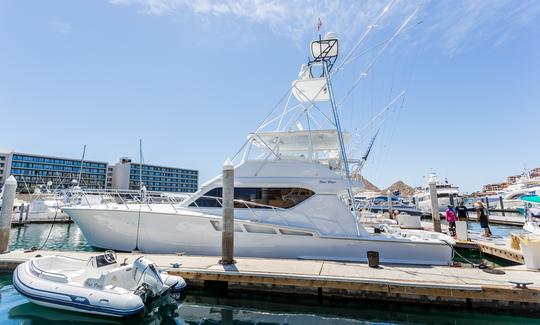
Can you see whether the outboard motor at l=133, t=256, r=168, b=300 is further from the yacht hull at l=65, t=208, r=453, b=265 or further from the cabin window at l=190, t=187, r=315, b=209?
the cabin window at l=190, t=187, r=315, b=209

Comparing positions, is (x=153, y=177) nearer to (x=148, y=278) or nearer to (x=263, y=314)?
(x=148, y=278)

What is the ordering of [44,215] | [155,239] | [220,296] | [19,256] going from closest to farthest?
[220,296] → [19,256] → [155,239] → [44,215]

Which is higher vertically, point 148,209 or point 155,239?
point 148,209

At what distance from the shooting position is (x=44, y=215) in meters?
23.2

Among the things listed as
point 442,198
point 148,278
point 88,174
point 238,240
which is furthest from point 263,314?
point 88,174

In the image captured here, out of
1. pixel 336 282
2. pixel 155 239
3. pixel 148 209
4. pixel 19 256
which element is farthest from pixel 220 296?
pixel 19 256

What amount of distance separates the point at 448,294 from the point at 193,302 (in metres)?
4.78

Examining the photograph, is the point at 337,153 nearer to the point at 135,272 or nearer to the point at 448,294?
the point at 448,294

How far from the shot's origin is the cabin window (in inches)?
320

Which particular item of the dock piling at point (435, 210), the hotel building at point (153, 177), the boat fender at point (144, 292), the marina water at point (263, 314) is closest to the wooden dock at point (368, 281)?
the marina water at point (263, 314)

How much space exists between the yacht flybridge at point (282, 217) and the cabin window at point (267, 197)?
28 mm

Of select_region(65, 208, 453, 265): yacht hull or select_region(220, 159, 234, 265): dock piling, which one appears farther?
select_region(65, 208, 453, 265): yacht hull

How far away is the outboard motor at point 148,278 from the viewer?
507 cm

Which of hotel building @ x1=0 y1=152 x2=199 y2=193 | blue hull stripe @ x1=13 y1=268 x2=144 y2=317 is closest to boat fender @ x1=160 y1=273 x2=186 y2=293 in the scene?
blue hull stripe @ x1=13 y1=268 x2=144 y2=317
